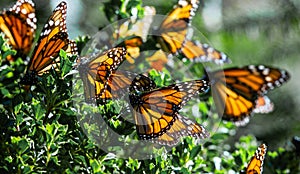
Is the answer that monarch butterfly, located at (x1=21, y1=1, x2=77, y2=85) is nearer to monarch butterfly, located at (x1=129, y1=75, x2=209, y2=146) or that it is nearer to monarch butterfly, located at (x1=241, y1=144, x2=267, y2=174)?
monarch butterfly, located at (x1=129, y1=75, x2=209, y2=146)

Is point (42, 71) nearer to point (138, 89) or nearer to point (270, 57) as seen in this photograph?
point (138, 89)

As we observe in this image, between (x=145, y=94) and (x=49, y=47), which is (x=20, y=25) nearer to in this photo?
(x=49, y=47)

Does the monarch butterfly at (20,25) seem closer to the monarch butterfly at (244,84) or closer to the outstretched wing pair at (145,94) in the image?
the outstretched wing pair at (145,94)

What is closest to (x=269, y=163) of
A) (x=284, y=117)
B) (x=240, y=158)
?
(x=240, y=158)

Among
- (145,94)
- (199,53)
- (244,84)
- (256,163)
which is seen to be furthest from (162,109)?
(244,84)

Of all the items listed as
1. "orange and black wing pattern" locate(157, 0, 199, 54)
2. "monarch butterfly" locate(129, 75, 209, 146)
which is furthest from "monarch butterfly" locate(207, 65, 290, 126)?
"monarch butterfly" locate(129, 75, 209, 146)
